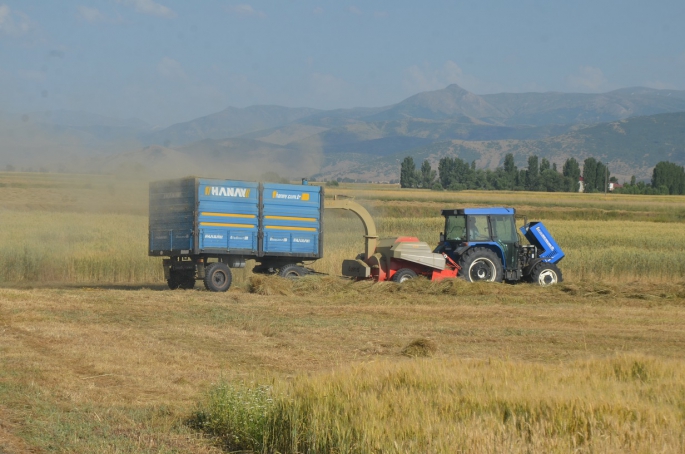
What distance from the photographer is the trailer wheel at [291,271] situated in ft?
69.1

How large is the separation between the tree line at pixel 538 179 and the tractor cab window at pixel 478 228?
10176 cm

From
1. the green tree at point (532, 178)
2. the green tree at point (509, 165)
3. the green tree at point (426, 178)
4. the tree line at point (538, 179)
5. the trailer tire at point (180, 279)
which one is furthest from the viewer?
the green tree at point (426, 178)

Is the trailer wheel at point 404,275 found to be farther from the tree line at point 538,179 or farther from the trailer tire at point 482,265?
the tree line at point 538,179

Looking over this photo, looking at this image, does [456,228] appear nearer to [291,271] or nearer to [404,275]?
[404,275]

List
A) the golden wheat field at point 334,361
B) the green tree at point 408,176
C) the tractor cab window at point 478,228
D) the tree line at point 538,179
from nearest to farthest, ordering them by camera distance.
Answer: the golden wheat field at point 334,361
the tractor cab window at point 478,228
the tree line at point 538,179
the green tree at point 408,176

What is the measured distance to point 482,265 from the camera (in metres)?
20.7

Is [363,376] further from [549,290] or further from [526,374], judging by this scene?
[549,290]

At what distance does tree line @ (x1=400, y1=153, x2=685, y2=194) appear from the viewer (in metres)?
127

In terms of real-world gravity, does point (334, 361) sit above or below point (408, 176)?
below

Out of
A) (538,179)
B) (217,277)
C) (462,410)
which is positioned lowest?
(462,410)

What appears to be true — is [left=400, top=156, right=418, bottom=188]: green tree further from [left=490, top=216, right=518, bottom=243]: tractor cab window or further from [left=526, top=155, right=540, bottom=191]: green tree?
[left=490, top=216, right=518, bottom=243]: tractor cab window

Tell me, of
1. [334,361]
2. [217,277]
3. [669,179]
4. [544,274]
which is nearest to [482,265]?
[544,274]

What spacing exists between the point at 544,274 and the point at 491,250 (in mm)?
1542

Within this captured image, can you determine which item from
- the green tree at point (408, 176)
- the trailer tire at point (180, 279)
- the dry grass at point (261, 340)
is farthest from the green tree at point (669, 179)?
the trailer tire at point (180, 279)
